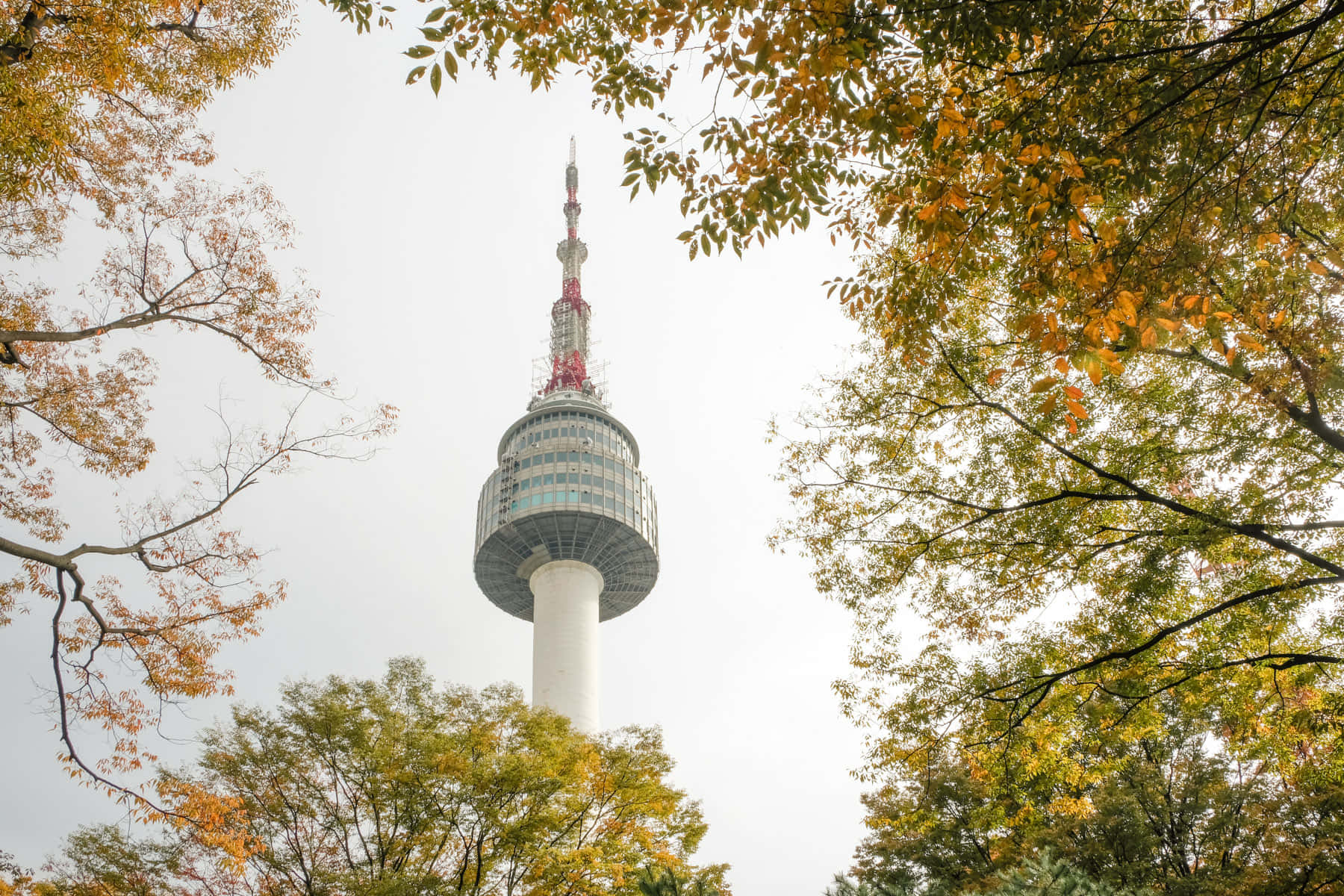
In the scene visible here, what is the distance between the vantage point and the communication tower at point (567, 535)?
51531mm

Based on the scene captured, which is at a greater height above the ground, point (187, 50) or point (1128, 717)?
point (187, 50)

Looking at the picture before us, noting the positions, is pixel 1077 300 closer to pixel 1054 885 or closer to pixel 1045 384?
pixel 1045 384

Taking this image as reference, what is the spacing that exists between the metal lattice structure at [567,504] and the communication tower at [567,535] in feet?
0.25

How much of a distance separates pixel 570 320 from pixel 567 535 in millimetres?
21206

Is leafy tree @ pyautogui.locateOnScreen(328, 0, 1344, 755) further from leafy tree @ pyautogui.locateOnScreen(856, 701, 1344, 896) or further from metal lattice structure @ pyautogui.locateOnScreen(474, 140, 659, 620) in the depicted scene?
metal lattice structure @ pyautogui.locateOnScreen(474, 140, 659, 620)

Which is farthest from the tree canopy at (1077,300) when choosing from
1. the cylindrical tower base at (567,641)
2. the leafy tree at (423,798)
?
the cylindrical tower base at (567,641)

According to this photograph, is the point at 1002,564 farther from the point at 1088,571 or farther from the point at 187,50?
the point at 187,50

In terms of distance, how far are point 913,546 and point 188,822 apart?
8.75 metres

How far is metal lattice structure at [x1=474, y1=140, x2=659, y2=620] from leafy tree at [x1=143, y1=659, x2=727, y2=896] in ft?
114

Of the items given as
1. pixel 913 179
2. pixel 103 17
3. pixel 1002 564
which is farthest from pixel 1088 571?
pixel 103 17

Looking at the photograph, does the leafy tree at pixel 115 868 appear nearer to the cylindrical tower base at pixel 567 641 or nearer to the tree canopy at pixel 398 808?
the tree canopy at pixel 398 808

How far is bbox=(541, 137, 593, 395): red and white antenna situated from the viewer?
64.5 m

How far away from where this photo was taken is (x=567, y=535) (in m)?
54.4

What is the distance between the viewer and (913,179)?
4.96 metres
